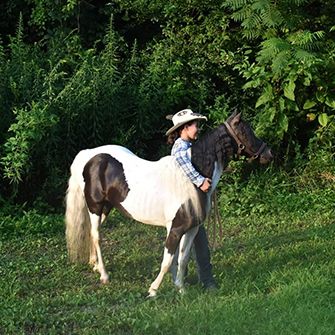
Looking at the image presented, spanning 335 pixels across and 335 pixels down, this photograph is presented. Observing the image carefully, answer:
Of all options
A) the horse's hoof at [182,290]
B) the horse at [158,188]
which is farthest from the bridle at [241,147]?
the horse's hoof at [182,290]

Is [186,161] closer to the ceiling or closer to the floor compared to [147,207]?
Result: closer to the ceiling

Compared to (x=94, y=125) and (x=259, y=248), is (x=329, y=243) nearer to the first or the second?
(x=259, y=248)

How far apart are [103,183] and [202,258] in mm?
1069

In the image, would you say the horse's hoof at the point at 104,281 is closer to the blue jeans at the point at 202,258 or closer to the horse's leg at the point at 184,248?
the blue jeans at the point at 202,258

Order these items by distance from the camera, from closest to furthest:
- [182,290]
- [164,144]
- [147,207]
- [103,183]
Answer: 1. [182,290]
2. [147,207]
3. [103,183]
4. [164,144]

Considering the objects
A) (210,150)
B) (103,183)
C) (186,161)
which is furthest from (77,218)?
(210,150)

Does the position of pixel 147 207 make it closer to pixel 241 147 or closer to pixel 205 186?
pixel 205 186

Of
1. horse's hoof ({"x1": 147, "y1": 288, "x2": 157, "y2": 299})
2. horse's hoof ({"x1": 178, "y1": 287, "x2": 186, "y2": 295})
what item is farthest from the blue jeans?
horse's hoof ({"x1": 147, "y1": 288, "x2": 157, "y2": 299})

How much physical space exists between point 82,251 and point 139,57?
471cm

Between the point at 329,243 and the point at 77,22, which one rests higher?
the point at 77,22

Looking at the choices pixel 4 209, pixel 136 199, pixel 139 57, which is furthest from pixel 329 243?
pixel 139 57

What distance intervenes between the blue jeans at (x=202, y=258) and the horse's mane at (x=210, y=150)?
0.57m

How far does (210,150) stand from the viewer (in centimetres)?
542

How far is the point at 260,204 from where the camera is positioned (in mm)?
8680
